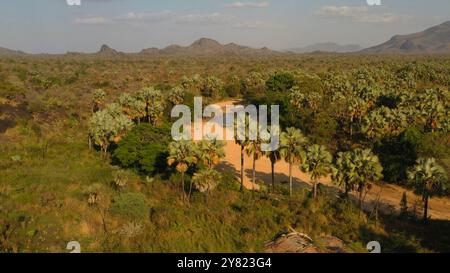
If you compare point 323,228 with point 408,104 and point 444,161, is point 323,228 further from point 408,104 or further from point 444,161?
point 408,104

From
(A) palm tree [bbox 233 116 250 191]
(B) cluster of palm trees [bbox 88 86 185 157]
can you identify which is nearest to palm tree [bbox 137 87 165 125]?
(B) cluster of palm trees [bbox 88 86 185 157]

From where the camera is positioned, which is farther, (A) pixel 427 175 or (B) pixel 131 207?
(A) pixel 427 175

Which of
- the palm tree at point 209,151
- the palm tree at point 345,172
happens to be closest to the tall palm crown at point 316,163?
the palm tree at point 345,172

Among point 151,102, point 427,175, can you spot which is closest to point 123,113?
point 151,102

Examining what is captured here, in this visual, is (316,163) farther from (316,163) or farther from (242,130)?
(242,130)

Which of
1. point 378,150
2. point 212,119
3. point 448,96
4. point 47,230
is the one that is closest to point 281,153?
point 378,150

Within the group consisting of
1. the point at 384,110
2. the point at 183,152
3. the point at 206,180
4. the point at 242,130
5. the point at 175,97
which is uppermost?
the point at 175,97

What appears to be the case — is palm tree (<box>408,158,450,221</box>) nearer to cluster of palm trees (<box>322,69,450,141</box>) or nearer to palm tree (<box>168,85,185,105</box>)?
cluster of palm trees (<box>322,69,450,141</box>)
